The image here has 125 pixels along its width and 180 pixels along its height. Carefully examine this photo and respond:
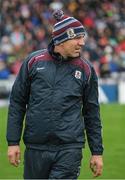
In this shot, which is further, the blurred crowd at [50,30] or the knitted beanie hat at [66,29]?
the blurred crowd at [50,30]

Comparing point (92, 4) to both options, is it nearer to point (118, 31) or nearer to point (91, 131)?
point (118, 31)

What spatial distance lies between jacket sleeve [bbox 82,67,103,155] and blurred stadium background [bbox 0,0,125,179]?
734 cm

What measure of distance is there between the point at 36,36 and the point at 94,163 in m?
20.0

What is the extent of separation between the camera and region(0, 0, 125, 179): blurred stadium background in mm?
19516

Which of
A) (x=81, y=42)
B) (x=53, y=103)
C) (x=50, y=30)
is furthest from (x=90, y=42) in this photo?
(x=53, y=103)

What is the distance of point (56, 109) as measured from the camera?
21.1 feet

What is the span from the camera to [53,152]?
6.47m

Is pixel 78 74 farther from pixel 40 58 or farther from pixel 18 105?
pixel 18 105

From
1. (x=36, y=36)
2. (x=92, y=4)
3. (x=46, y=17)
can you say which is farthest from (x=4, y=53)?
(x=92, y=4)

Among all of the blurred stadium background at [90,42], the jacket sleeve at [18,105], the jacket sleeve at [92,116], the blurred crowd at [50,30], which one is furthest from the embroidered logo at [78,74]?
the blurred crowd at [50,30]

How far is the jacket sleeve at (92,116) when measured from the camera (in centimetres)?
663

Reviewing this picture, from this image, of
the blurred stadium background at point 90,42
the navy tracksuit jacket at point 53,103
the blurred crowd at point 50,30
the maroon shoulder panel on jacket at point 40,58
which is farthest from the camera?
the blurred crowd at point 50,30

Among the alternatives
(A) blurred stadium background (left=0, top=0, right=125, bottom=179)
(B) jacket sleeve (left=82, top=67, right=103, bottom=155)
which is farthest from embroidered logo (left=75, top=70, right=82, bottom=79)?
(A) blurred stadium background (left=0, top=0, right=125, bottom=179)

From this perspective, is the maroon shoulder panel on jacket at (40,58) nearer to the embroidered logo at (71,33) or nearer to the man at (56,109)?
the man at (56,109)
